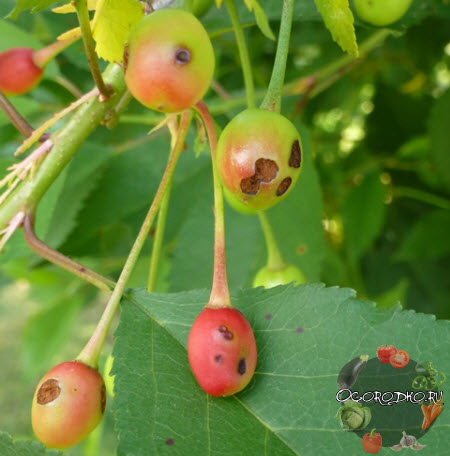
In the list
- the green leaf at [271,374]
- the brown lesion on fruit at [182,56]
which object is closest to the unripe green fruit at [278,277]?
the green leaf at [271,374]

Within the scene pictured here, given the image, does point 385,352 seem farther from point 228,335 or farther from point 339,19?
point 339,19

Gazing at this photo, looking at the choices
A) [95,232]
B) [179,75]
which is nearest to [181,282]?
[95,232]

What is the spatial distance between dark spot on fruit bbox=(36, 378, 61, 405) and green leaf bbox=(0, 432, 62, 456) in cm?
3

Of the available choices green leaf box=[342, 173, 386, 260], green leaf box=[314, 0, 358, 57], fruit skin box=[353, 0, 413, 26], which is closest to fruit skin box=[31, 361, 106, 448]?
green leaf box=[314, 0, 358, 57]

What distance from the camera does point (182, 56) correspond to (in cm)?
43

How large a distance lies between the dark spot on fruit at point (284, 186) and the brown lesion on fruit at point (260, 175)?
0.03ft

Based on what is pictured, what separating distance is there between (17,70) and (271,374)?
40cm

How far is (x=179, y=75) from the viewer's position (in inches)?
16.8

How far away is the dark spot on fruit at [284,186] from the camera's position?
44 centimetres

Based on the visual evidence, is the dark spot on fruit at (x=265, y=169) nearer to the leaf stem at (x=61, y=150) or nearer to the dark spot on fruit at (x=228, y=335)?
the dark spot on fruit at (x=228, y=335)

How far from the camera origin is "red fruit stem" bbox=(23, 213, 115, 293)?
555 millimetres

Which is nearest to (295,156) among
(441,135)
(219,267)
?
(219,267)

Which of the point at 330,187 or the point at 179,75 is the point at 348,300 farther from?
the point at 330,187

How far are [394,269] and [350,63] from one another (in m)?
0.75
